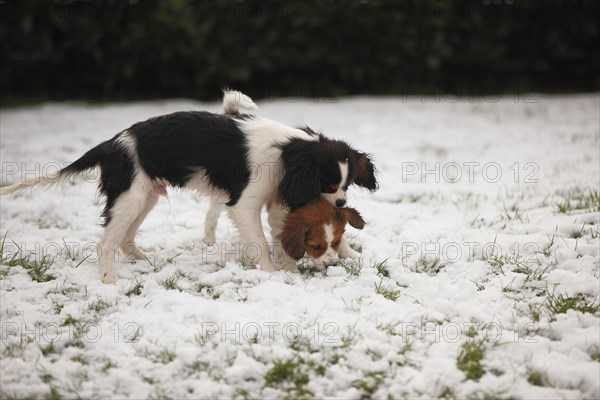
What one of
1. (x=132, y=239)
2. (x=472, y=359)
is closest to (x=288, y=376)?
(x=472, y=359)

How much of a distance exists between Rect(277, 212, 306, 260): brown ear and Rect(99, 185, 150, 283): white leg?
1.02m

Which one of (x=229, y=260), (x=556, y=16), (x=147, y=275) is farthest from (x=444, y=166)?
(x=556, y=16)

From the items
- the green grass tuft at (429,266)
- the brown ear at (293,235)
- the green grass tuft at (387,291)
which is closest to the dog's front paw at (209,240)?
the brown ear at (293,235)

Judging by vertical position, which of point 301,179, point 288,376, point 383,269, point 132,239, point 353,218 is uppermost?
point 301,179

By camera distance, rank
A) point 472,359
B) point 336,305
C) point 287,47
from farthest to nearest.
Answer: point 287,47 → point 336,305 → point 472,359

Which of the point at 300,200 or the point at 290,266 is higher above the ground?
the point at 300,200

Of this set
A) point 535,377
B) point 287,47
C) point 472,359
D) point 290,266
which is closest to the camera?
point 535,377

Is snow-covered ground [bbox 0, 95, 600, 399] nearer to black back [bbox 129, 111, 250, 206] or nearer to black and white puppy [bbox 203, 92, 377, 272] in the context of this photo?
black and white puppy [bbox 203, 92, 377, 272]

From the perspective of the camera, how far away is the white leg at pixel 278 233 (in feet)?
13.6

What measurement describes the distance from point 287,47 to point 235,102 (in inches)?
261

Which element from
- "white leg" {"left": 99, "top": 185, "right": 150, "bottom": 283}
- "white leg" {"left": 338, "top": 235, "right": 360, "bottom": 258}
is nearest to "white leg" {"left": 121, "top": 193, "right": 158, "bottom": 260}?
"white leg" {"left": 99, "top": 185, "right": 150, "bottom": 283}

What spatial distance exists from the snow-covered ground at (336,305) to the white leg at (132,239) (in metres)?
0.14

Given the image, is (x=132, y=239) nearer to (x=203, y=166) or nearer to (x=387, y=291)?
(x=203, y=166)

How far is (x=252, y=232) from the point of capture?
4.05 meters
